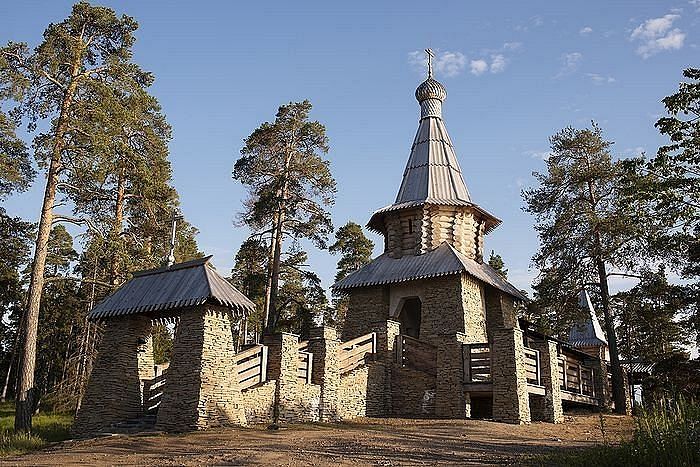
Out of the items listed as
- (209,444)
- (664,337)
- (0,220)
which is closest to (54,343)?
(0,220)

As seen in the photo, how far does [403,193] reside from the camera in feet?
89.6

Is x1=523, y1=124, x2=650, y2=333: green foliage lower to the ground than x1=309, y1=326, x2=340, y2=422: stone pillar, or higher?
higher

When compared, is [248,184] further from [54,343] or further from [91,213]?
[54,343]

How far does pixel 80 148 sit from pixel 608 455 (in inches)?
619

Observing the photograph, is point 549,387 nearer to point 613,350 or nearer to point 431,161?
point 613,350

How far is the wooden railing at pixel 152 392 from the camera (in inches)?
709

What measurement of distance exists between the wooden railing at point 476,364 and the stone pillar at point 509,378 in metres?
0.31

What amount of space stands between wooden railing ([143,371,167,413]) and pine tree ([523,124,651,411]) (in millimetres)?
14582

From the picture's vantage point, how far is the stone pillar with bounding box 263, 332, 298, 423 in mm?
16922

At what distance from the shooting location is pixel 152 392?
18.4 metres

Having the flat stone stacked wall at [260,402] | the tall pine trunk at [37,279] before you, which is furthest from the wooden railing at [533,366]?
the tall pine trunk at [37,279]

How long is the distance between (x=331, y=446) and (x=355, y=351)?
723 centimetres

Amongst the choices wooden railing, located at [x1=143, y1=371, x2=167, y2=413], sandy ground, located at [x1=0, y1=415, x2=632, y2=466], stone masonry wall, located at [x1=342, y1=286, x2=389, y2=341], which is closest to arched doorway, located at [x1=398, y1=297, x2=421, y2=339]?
stone masonry wall, located at [x1=342, y1=286, x2=389, y2=341]

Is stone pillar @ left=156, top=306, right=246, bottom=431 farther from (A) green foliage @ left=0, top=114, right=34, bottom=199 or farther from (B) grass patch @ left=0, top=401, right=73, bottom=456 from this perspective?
(A) green foliage @ left=0, top=114, right=34, bottom=199
